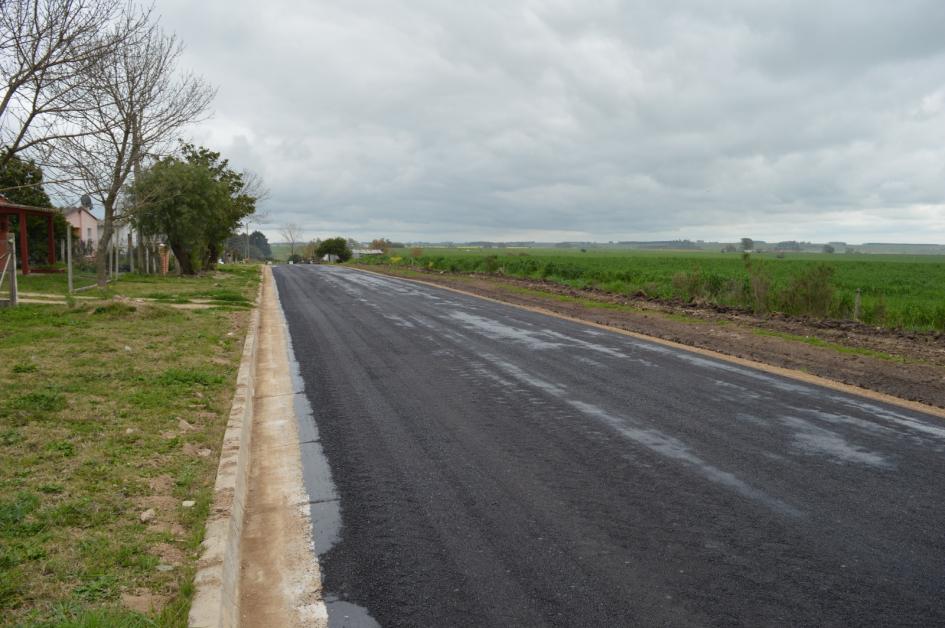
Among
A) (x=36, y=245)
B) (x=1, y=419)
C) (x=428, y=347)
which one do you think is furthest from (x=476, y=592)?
(x=36, y=245)

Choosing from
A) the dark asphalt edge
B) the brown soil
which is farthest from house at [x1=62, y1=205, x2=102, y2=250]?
the dark asphalt edge

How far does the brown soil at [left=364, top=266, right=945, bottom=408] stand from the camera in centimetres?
1136

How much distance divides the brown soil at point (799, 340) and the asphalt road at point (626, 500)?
185 cm

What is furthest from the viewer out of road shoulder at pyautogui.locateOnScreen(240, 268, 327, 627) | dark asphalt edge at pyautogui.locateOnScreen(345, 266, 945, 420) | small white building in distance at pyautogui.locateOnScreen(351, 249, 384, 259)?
small white building in distance at pyautogui.locateOnScreen(351, 249, 384, 259)

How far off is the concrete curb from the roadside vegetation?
0.08m

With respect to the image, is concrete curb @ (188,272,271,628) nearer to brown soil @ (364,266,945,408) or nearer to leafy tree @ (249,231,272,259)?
brown soil @ (364,266,945,408)

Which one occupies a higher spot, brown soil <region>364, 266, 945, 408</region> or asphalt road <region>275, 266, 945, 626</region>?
brown soil <region>364, 266, 945, 408</region>

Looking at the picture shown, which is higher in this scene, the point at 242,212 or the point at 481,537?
the point at 242,212

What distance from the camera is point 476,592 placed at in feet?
13.5

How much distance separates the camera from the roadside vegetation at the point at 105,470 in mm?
3924

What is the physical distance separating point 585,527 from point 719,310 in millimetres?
17710

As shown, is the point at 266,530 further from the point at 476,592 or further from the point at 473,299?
the point at 473,299

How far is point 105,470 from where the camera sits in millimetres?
5941

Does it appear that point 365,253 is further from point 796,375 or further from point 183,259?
point 796,375
